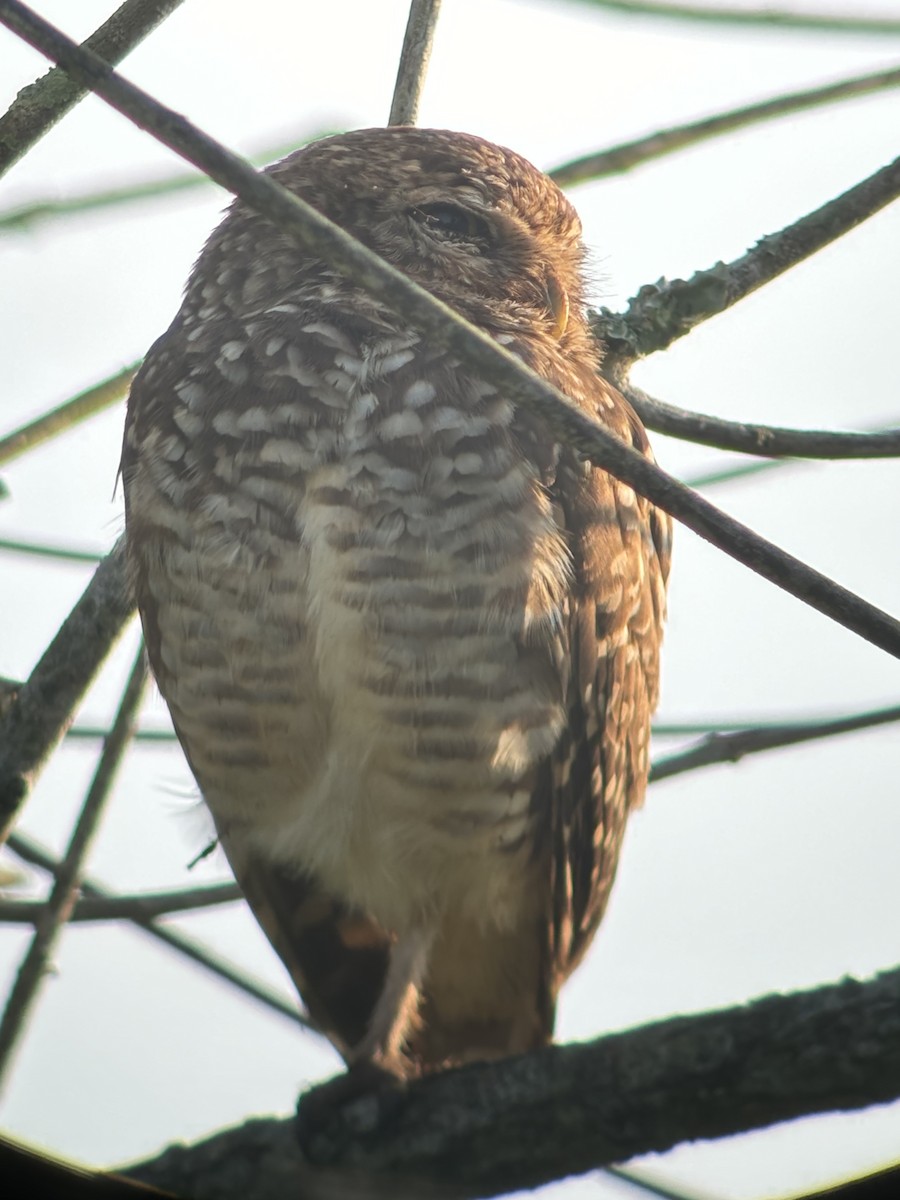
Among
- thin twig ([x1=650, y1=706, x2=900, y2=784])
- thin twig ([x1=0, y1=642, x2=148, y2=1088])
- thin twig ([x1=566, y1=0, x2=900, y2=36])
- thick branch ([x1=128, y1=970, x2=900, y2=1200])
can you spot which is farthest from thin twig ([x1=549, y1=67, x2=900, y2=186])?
thick branch ([x1=128, y1=970, x2=900, y2=1200])

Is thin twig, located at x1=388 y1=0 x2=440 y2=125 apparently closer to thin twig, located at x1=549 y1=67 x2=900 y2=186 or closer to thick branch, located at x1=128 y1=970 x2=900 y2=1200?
thin twig, located at x1=549 y1=67 x2=900 y2=186

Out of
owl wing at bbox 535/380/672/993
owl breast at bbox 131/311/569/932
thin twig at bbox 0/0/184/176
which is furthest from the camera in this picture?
owl wing at bbox 535/380/672/993

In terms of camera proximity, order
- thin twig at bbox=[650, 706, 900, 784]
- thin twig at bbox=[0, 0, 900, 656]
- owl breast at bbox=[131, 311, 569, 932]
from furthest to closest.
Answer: owl breast at bbox=[131, 311, 569, 932], thin twig at bbox=[650, 706, 900, 784], thin twig at bbox=[0, 0, 900, 656]

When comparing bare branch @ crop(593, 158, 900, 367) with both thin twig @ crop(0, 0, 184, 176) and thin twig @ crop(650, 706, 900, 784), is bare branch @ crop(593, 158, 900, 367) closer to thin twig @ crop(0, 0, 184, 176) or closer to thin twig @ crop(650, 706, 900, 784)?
thin twig @ crop(650, 706, 900, 784)

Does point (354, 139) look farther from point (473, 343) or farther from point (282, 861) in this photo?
point (473, 343)

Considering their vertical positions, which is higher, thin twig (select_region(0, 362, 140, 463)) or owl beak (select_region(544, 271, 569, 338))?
owl beak (select_region(544, 271, 569, 338))

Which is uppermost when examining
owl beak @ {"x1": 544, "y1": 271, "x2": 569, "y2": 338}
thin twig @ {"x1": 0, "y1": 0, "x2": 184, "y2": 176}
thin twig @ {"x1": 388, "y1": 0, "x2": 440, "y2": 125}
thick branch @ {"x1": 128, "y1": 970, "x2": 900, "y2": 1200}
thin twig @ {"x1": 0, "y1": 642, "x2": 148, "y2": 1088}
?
thin twig @ {"x1": 388, "y1": 0, "x2": 440, "y2": 125}

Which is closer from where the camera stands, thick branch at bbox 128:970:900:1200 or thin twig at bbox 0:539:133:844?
thick branch at bbox 128:970:900:1200
